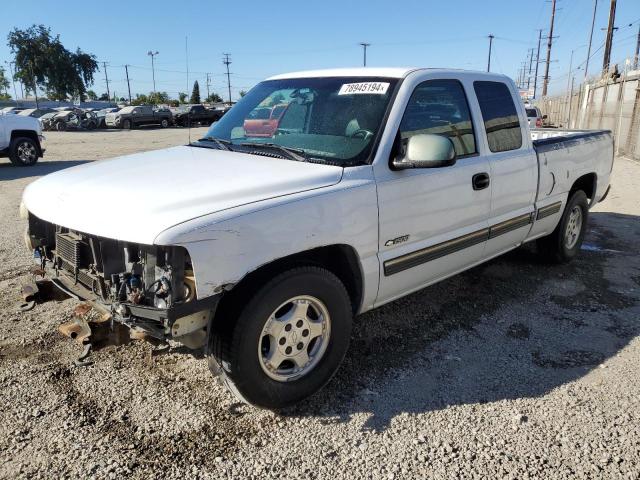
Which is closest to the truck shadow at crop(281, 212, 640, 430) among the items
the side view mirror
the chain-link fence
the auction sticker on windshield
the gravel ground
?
the gravel ground

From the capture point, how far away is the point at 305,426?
296cm

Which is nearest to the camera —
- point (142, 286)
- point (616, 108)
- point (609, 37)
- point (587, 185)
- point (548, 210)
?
point (142, 286)

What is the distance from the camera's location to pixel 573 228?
5746 mm

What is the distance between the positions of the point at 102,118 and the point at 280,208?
132 ft

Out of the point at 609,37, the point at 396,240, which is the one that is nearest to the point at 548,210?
the point at 396,240

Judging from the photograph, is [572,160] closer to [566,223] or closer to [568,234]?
[566,223]

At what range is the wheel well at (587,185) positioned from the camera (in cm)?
560

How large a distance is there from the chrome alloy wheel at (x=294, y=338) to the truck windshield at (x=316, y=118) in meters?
0.90

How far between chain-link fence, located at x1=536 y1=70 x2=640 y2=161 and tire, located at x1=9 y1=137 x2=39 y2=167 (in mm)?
16508

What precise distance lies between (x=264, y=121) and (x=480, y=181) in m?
1.63

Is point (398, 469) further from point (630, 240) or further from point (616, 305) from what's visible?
point (630, 240)

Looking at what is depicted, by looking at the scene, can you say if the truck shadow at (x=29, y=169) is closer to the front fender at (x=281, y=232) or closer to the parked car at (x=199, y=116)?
the front fender at (x=281, y=232)

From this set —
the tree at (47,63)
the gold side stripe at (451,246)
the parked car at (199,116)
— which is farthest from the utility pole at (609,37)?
the tree at (47,63)

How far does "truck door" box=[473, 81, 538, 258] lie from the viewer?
415 centimetres
